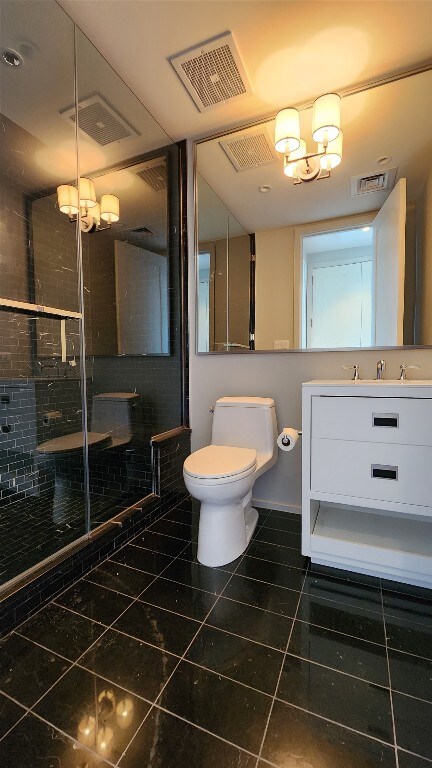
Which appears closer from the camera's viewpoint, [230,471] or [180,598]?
[180,598]

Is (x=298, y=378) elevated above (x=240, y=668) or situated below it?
above

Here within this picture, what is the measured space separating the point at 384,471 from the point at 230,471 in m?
0.64

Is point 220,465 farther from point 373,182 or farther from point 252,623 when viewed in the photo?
point 373,182

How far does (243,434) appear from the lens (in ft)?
6.10

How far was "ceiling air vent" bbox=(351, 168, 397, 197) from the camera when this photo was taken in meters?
1.66

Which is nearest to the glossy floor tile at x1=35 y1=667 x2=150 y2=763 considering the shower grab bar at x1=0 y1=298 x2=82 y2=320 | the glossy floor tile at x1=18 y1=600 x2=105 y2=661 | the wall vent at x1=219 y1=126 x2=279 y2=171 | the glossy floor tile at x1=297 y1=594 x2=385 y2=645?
the glossy floor tile at x1=18 y1=600 x2=105 y2=661

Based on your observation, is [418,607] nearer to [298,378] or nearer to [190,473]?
[190,473]

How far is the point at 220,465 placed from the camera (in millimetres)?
1458

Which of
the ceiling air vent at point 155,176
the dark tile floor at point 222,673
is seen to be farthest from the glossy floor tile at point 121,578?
the ceiling air vent at point 155,176

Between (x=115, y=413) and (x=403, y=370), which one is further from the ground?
(x=403, y=370)

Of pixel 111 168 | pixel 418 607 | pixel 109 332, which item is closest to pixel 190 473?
pixel 418 607

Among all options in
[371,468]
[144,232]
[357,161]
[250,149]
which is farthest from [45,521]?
[357,161]

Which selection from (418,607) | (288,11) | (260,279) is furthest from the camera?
(260,279)

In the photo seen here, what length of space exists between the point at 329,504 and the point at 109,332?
67.4 inches
